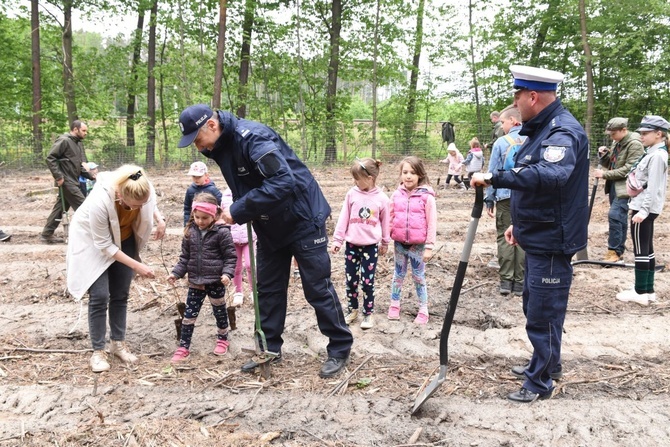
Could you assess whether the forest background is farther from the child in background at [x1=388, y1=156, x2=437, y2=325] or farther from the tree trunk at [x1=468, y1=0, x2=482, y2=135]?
the child in background at [x1=388, y1=156, x2=437, y2=325]

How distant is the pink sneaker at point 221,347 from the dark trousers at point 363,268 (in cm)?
127

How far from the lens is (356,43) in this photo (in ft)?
81.3

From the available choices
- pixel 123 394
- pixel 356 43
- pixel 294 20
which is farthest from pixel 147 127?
pixel 123 394

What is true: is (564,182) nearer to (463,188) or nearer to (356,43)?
(463,188)

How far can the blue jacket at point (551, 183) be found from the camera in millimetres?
3131

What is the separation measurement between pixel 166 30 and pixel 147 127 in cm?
498

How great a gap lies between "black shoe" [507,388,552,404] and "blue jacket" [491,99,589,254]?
100 cm

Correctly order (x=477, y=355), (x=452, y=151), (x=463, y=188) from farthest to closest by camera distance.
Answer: (x=463, y=188) → (x=452, y=151) → (x=477, y=355)

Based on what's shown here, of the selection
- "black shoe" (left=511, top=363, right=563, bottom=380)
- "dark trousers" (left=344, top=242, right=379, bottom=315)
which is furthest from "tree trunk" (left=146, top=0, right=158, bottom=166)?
"black shoe" (left=511, top=363, right=563, bottom=380)

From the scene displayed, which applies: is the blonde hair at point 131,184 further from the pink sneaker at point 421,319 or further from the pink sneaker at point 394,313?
the pink sneaker at point 421,319

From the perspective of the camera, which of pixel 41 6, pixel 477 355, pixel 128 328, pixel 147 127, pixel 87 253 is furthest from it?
pixel 147 127

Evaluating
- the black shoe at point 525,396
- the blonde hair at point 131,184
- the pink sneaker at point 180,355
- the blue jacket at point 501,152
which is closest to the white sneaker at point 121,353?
the pink sneaker at point 180,355

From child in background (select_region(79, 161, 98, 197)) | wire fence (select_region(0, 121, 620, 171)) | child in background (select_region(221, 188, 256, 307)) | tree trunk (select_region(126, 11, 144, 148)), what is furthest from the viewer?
tree trunk (select_region(126, 11, 144, 148))

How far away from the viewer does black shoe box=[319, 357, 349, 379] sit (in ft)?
13.5
